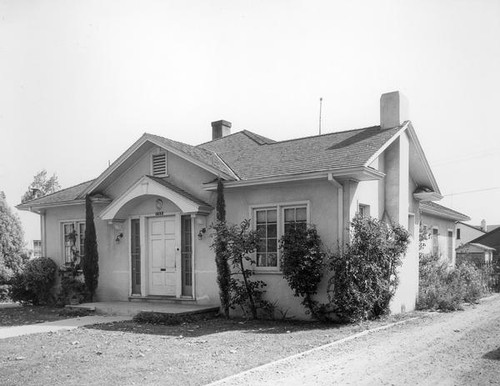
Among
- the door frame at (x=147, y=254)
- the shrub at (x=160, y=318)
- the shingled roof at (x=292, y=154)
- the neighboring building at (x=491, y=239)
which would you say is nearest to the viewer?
the shrub at (x=160, y=318)

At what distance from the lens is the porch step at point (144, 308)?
42.1ft

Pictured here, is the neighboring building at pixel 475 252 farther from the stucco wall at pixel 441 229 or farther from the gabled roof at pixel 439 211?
the gabled roof at pixel 439 211

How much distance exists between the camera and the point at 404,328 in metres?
11.1

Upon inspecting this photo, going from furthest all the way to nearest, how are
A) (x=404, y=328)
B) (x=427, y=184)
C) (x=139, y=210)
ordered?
(x=427, y=184) < (x=139, y=210) < (x=404, y=328)

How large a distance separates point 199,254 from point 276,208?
2.62 m

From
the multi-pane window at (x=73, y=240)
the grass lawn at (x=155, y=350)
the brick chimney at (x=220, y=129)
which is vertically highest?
the brick chimney at (x=220, y=129)

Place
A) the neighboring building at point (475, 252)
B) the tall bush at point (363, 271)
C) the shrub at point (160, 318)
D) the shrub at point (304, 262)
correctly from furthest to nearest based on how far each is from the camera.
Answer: the neighboring building at point (475, 252)
the shrub at point (160, 318)
the shrub at point (304, 262)
the tall bush at point (363, 271)

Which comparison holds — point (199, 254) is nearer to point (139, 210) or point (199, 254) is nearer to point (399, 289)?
point (139, 210)

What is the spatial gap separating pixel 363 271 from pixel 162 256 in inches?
238

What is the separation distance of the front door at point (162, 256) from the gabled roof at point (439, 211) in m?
9.31

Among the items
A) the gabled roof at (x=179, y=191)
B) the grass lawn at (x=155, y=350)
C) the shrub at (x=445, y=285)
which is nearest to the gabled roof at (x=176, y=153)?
the gabled roof at (x=179, y=191)

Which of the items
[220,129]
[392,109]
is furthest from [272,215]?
[220,129]

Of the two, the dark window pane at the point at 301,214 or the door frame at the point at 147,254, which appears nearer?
the dark window pane at the point at 301,214

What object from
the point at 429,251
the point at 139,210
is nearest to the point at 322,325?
the point at 139,210
